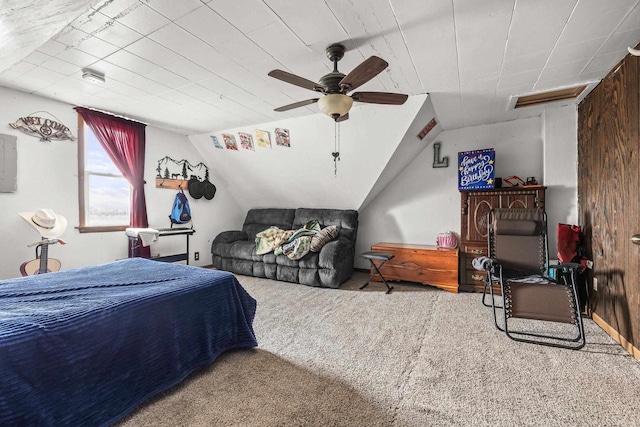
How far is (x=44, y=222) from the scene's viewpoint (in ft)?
9.62

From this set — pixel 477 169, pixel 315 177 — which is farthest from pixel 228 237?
pixel 477 169

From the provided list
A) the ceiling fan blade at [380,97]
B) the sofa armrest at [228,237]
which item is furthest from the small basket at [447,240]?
the sofa armrest at [228,237]

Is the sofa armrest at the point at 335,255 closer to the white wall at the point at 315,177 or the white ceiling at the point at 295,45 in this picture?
the white wall at the point at 315,177

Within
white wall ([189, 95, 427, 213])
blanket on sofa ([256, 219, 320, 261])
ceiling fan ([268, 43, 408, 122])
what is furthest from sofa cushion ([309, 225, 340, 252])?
ceiling fan ([268, 43, 408, 122])

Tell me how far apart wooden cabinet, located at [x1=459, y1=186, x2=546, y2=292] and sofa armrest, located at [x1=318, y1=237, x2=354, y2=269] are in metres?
1.54

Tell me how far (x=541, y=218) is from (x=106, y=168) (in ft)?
17.5

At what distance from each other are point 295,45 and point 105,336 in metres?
2.19

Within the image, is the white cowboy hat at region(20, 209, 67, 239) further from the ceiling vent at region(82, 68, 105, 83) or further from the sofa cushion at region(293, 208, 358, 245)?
the sofa cushion at region(293, 208, 358, 245)

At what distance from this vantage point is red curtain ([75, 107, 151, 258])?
11.9 feet

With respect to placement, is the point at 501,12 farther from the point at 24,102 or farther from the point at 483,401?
the point at 24,102

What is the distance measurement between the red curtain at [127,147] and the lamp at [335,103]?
3.22 m

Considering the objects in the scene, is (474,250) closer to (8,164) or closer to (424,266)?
(424,266)

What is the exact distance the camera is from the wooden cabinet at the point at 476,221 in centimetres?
355

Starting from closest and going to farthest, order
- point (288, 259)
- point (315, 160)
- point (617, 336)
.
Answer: point (617, 336)
point (288, 259)
point (315, 160)
